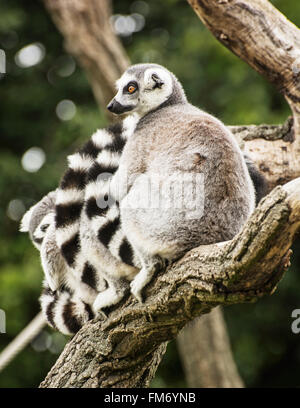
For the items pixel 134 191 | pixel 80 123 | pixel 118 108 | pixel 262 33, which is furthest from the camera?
pixel 80 123

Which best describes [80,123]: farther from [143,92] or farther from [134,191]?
[134,191]

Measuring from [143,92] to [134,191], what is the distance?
0.86 meters

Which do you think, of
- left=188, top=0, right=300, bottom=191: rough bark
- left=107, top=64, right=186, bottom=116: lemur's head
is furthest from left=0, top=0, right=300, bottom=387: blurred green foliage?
left=107, top=64, right=186, bottom=116: lemur's head

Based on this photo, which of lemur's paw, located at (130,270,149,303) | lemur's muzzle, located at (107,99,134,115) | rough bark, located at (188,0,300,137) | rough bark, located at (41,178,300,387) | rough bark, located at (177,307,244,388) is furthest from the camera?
rough bark, located at (177,307,244,388)

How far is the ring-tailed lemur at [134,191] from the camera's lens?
3199 mm

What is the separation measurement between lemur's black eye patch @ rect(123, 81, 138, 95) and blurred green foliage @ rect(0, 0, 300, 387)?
3824 millimetres

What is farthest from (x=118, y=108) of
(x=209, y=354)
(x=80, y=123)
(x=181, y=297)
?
(x=80, y=123)

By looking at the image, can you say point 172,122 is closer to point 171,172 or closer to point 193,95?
point 171,172

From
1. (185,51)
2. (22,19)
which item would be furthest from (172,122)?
(22,19)

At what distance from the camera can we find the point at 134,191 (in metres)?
3.29

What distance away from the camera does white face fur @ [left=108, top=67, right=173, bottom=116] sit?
384cm

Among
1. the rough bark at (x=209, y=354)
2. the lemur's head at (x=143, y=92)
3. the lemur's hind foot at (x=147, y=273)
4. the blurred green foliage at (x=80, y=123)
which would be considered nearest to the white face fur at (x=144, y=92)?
the lemur's head at (x=143, y=92)

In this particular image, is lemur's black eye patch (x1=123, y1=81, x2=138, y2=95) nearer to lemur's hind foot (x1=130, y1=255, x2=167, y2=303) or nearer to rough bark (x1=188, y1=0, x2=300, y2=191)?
rough bark (x1=188, y1=0, x2=300, y2=191)

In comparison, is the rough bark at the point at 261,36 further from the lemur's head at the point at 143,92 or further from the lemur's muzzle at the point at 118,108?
the lemur's muzzle at the point at 118,108
